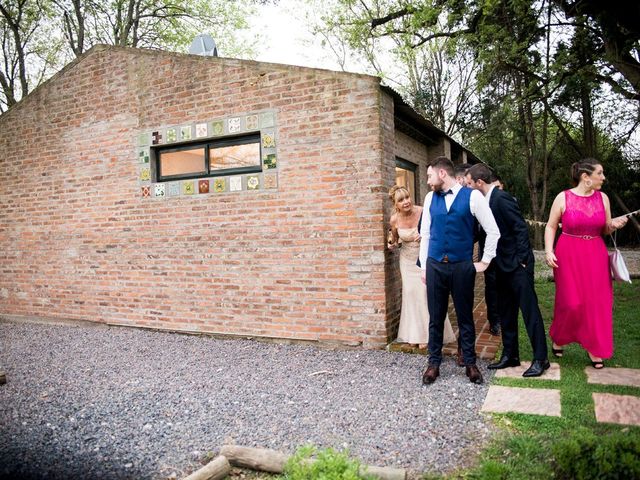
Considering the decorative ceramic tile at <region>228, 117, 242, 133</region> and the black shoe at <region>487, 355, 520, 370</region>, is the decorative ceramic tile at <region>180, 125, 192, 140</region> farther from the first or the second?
the black shoe at <region>487, 355, 520, 370</region>

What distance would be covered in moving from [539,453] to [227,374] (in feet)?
10.5

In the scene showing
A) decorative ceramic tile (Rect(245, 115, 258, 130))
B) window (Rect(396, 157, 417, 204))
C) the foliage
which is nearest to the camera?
decorative ceramic tile (Rect(245, 115, 258, 130))

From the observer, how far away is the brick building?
5680 millimetres

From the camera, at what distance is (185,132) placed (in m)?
6.77

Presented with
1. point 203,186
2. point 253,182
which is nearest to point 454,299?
point 253,182

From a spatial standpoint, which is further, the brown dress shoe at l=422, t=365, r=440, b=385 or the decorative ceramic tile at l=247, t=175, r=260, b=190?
the decorative ceramic tile at l=247, t=175, r=260, b=190

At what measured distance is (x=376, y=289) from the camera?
5570 millimetres

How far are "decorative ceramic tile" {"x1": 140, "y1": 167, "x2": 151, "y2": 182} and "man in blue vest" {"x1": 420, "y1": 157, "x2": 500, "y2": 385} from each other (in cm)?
465

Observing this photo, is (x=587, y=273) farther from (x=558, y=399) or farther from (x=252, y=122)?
(x=252, y=122)

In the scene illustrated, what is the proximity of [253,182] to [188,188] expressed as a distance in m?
1.17

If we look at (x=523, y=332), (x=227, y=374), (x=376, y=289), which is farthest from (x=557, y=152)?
(x=227, y=374)

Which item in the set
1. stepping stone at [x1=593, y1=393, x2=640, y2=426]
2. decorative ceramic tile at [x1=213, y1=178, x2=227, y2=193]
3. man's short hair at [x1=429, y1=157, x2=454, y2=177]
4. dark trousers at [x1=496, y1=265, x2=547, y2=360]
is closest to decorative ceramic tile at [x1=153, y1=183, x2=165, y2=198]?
decorative ceramic tile at [x1=213, y1=178, x2=227, y2=193]

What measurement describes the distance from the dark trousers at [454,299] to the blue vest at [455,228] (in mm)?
103

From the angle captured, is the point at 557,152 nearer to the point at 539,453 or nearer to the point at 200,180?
the point at 200,180
